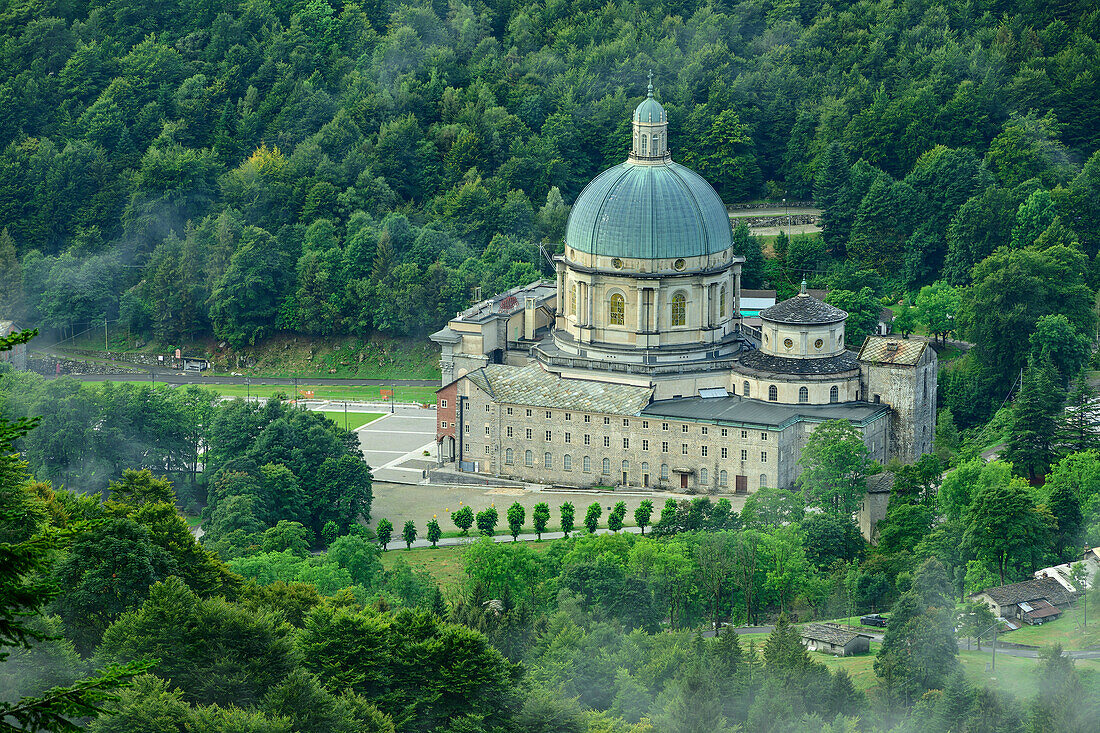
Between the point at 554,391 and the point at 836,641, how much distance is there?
41.6 m

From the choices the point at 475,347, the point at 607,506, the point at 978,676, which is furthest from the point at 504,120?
the point at 978,676

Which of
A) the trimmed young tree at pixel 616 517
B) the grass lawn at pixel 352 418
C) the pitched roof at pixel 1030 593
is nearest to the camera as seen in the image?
the pitched roof at pixel 1030 593

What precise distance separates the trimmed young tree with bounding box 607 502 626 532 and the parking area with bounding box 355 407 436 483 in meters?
19.0

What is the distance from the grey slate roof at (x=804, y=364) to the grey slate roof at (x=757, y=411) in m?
2.26

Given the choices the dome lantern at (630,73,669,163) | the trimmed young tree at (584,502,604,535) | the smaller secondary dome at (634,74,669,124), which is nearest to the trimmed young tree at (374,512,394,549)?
the trimmed young tree at (584,502,604,535)

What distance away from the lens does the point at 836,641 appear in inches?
4225

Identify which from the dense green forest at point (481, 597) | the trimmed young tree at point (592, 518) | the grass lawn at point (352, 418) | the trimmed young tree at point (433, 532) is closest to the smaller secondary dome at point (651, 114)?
the dense green forest at point (481, 597)

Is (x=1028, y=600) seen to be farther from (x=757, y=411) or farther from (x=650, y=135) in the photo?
(x=650, y=135)

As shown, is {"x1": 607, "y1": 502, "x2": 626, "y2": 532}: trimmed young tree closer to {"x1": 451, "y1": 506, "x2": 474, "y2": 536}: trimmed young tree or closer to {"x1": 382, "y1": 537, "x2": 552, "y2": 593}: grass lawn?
{"x1": 382, "y1": 537, "x2": 552, "y2": 593}: grass lawn

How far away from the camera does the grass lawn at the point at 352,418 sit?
6236 inches

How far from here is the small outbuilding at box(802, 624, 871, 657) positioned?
350ft

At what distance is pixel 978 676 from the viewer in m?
100

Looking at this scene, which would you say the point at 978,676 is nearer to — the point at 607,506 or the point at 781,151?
the point at 607,506

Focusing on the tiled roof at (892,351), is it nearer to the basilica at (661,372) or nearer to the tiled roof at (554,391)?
the basilica at (661,372)
